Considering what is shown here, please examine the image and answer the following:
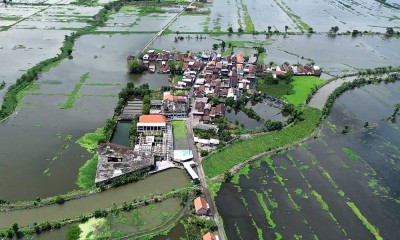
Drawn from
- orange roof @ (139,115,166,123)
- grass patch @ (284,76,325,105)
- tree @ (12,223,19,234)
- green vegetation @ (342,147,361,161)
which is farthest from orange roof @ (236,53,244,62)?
tree @ (12,223,19,234)

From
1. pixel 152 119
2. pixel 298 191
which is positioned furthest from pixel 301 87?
pixel 152 119

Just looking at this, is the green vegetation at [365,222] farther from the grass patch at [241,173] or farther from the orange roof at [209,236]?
the orange roof at [209,236]

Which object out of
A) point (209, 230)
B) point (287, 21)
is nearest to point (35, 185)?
point (209, 230)

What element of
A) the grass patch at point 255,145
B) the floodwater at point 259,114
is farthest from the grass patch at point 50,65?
the grass patch at point 255,145

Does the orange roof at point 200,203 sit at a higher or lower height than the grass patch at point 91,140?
higher

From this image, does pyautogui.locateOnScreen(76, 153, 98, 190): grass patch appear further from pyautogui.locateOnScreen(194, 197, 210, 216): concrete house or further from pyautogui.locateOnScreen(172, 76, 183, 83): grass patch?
pyautogui.locateOnScreen(172, 76, 183, 83): grass patch

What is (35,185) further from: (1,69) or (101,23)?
(101,23)
